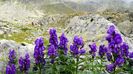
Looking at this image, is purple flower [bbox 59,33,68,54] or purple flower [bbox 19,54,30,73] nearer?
purple flower [bbox 19,54,30,73]

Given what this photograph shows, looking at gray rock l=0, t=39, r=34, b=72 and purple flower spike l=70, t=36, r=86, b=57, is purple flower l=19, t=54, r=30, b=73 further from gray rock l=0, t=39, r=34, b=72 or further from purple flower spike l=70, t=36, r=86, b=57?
gray rock l=0, t=39, r=34, b=72

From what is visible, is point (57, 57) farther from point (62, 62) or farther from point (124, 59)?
point (124, 59)

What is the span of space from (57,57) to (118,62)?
2566mm

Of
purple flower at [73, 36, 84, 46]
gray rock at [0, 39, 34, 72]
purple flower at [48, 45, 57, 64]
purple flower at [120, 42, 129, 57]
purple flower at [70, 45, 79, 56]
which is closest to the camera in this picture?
purple flower at [48, 45, 57, 64]

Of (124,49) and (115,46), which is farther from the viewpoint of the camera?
(124,49)

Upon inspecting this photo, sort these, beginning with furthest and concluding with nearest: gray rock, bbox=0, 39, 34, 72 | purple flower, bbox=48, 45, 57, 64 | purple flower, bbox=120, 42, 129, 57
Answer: gray rock, bbox=0, 39, 34, 72 → purple flower, bbox=120, 42, 129, 57 → purple flower, bbox=48, 45, 57, 64

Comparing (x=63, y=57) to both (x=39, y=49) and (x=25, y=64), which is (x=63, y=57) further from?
(x=25, y=64)

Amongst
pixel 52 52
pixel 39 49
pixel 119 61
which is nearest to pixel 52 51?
pixel 52 52

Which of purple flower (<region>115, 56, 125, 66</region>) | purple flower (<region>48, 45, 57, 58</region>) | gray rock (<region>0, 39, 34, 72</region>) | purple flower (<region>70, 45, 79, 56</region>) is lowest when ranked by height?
gray rock (<region>0, 39, 34, 72</region>)

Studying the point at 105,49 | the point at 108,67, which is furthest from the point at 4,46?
the point at 108,67

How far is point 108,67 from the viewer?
42.9 ft

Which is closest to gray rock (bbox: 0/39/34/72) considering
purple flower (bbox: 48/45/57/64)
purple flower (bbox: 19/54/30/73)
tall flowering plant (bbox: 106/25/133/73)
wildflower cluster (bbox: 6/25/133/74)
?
wildflower cluster (bbox: 6/25/133/74)

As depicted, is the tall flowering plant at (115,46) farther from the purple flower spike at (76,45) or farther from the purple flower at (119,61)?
the purple flower spike at (76,45)

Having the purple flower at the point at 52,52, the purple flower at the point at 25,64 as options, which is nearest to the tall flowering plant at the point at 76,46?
the purple flower at the point at 52,52
